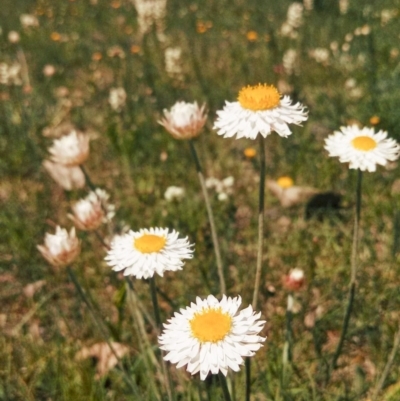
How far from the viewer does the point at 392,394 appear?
1.58 meters

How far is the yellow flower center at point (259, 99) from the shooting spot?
1.46 m

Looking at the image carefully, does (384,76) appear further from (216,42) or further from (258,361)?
(258,361)

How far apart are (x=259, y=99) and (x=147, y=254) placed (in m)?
0.53

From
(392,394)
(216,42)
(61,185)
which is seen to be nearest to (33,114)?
(61,185)

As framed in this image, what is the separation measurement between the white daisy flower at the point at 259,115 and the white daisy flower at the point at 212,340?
0.48 meters

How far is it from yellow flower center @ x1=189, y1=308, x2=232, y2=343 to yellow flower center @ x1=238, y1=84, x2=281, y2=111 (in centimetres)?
58

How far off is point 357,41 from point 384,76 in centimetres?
79

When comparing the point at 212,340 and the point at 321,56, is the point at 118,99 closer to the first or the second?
the point at 321,56

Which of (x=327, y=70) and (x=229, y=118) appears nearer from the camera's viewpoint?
Result: (x=229, y=118)

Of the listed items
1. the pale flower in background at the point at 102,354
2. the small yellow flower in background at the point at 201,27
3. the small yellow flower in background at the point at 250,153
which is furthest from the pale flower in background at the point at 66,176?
the small yellow flower in background at the point at 201,27

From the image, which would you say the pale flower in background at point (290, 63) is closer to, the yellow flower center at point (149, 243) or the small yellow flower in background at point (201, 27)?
the small yellow flower in background at point (201, 27)

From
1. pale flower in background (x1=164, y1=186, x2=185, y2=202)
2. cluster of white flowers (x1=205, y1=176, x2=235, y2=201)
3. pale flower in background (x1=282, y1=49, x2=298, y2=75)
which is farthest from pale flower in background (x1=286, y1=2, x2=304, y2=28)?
pale flower in background (x1=164, y1=186, x2=185, y2=202)

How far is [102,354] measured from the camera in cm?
213

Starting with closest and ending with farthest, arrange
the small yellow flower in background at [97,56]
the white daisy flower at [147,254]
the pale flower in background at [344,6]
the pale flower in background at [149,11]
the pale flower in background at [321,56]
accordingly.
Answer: the white daisy flower at [147,254] < the pale flower in background at [321,56] < the pale flower in background at [149,11] < the small yellow flower in background at [97,56] < the pale flower in background at [344,6]
